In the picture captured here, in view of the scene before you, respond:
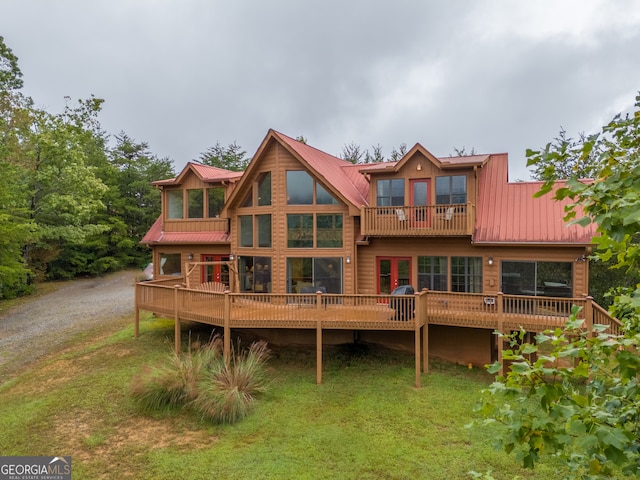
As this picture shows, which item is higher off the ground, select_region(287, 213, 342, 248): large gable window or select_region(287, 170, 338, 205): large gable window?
select_region(287, 170, 338, 205): large gable window

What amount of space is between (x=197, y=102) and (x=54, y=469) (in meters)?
32.1

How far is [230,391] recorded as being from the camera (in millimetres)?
8883

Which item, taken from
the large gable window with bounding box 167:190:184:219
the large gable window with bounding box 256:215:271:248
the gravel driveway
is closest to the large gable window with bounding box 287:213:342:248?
the large gable window with bounding box 256:215:271:248

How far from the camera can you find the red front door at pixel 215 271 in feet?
53.1

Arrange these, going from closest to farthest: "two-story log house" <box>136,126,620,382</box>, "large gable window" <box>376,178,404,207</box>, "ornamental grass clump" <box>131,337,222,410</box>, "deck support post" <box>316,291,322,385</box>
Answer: "ornamental grass clump" <box>131,337,222,410</box>, "deck support post" <box>316,291,322,385</box>, "two-story log house" <box>136,126,620,382</box>, "large gable window" <box>376,178,404,207</box>

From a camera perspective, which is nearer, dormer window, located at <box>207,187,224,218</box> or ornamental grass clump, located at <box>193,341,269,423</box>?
ornamental grass clump, located at <box>193,341,269,423</box>

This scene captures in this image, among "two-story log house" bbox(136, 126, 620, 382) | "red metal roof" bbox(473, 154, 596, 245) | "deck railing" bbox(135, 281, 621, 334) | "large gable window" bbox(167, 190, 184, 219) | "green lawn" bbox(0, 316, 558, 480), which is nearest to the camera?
"green lawn" bbox(0, 316, 558, 480)

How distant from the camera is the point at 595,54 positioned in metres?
20.9

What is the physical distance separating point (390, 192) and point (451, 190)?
2066 mm

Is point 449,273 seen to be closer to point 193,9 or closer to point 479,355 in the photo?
point 479,355

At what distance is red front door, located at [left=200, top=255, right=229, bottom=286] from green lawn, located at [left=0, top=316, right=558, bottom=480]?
5.14 m

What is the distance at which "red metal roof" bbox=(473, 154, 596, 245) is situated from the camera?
11.4 meters

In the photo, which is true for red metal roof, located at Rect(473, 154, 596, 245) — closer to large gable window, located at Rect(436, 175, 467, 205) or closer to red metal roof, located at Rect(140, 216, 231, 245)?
large gable window, located at Rect(436, 175, 467, 205)

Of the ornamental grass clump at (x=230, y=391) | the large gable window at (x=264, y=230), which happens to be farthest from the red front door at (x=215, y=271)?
the ornamental grass clump at (x=230, y=391)
